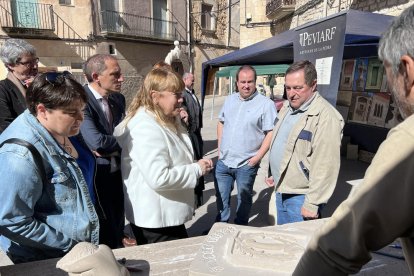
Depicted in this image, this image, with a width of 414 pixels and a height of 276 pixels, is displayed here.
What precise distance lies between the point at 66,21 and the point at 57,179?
1412 cm

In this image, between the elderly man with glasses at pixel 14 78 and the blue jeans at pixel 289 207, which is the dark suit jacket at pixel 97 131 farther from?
the blue jeans at pixel 289 207

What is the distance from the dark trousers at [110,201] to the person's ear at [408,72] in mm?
2007

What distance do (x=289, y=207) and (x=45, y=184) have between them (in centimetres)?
164

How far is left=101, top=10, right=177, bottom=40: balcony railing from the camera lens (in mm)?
14407

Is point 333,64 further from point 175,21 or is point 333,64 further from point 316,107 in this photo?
point 175,21

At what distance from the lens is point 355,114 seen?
5.87 meters

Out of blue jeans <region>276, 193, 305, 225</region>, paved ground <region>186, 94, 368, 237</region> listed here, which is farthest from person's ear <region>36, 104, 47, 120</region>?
paved ground <region>186, 94, 368, 237</region>

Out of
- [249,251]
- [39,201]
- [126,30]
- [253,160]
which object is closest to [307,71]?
[253,160]

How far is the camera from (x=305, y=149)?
6.86ft

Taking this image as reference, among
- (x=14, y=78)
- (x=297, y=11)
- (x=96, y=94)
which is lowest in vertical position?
(x=96, y=94)

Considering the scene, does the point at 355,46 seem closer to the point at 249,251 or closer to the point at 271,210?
the point at 271,210

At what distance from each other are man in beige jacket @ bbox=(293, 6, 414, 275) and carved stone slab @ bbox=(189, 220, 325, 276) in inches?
21.4

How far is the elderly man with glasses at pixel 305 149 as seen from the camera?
200 centimetres

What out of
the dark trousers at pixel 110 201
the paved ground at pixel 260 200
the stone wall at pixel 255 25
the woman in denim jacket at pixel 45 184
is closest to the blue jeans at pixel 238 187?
the paved ground at pixel 260 200
